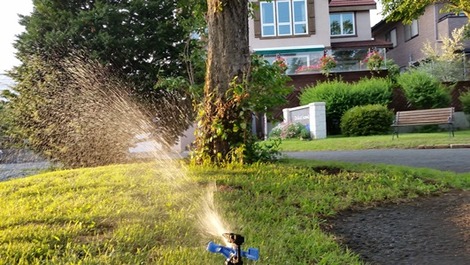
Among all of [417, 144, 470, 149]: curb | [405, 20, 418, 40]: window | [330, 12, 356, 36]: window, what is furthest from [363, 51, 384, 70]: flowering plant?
[417, 144, 470, 149]: curb

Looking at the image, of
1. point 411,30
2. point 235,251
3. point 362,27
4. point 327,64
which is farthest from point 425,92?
point 235,251

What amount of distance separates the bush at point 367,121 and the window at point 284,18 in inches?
430

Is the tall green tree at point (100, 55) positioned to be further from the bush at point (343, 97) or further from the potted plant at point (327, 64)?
the potted plant at point (327, 64)

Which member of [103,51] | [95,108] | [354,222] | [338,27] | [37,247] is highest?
[338,27]

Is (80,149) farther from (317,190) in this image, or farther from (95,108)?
(317,190)

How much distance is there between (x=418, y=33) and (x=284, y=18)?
9.03 metres

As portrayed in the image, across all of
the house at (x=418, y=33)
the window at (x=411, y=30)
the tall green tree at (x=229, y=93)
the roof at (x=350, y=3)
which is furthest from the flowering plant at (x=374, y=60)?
the tall green tree at (x=229, y=93)

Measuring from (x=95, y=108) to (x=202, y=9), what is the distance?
2879 millimetres

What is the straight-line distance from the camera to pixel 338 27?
28.5m

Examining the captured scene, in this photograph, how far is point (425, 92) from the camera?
17797 mm

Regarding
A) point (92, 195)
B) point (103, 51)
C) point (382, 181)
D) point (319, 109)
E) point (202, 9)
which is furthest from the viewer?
point (319, 109)

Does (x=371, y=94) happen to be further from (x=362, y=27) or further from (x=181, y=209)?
(x=181, y=209)

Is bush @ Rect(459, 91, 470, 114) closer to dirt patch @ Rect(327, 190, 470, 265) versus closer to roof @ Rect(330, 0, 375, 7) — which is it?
roof @ Rect(330, 0, 375, 7)

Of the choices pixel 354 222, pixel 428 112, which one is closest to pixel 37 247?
pixel 354 222
